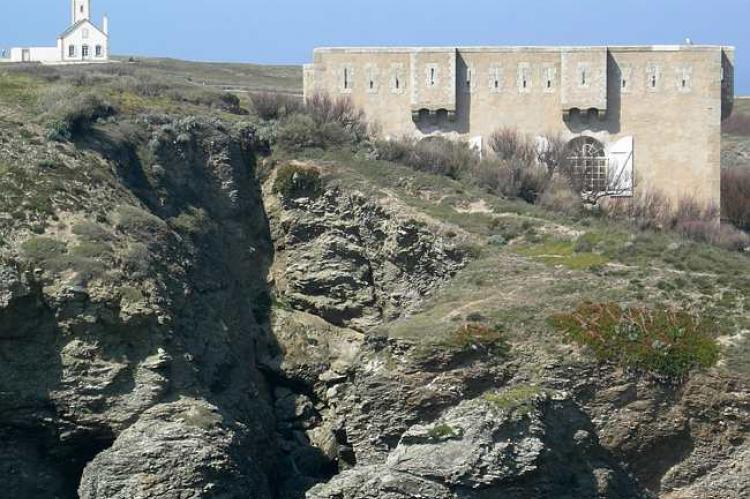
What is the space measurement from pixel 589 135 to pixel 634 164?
1.85 meters

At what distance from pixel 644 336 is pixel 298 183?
51.6 feet

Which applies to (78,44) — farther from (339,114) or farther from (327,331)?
(327,331)

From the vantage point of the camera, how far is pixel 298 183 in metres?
69.6

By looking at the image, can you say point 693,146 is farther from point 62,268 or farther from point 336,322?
point 62,268

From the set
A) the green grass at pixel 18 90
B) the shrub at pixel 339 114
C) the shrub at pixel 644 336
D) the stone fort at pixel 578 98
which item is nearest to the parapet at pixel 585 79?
the stone fort at pixel 578 98

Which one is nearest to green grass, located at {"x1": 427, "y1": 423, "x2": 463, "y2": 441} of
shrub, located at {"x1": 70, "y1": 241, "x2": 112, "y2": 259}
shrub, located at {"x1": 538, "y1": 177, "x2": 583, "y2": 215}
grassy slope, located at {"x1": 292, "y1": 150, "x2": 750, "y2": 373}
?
grassy slope, located at {"x1": 292, "y1": 150, "x2": 750, "y2": 373}

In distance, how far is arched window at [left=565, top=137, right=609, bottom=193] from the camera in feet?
253

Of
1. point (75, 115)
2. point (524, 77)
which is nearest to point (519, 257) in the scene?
point (75, 115)

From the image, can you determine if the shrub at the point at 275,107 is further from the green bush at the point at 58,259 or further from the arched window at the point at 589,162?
the green bush at the point at 58,259

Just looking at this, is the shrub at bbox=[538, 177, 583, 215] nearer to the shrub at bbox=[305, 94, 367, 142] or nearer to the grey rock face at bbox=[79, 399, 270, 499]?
the shrub at bbox=[305, 94, 367, 142]

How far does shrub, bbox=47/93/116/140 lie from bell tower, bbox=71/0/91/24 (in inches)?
1664

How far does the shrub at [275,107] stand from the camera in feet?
251

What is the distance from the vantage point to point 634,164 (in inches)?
3066

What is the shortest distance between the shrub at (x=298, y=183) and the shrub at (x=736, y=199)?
18067 mm
